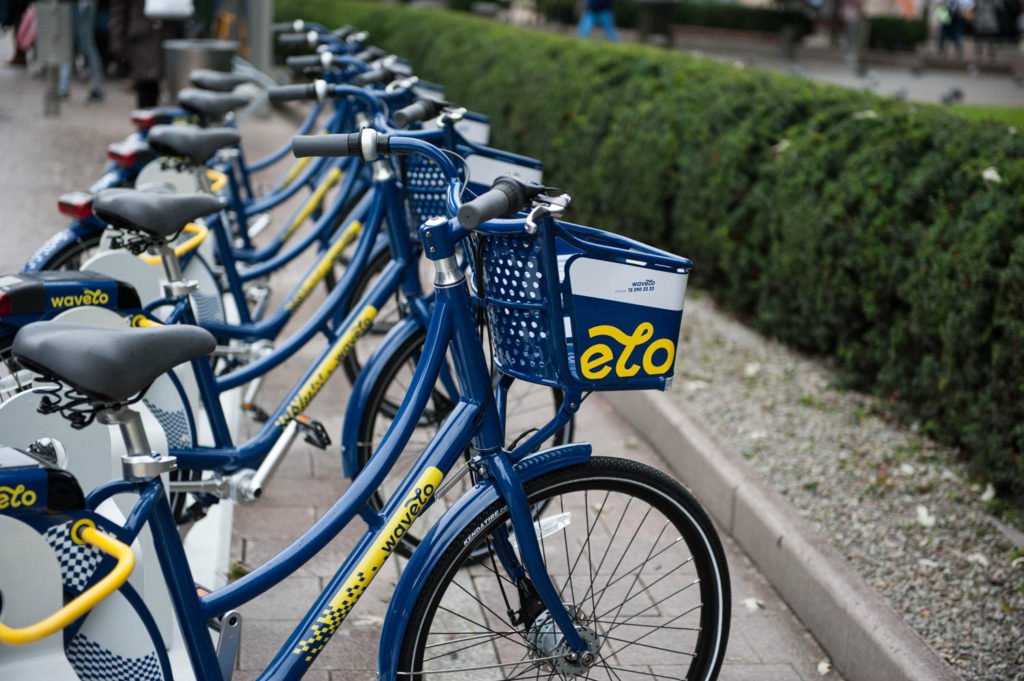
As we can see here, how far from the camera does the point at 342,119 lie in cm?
554

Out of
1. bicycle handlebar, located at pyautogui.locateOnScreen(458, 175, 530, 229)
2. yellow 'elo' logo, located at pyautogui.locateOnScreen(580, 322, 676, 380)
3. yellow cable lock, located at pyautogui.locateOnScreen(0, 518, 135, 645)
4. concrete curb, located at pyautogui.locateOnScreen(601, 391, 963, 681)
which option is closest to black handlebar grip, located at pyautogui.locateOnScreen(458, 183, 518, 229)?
bicycle handlebar, located at pyautogui.locateOnScreen(458, 175, 530, 229)

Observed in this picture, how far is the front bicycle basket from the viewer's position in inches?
90.1

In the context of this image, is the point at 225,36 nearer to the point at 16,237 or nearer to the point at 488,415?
the point at 16,237

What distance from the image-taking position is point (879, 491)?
424 centimetres

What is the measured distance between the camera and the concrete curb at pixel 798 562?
318 cm

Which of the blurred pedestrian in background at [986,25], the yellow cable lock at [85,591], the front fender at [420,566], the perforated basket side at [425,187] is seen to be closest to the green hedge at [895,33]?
the blurred pedestrian in background at [986,25]

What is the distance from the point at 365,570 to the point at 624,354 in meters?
0.69

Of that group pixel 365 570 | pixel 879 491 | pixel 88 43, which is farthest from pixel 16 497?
pixel 88 43

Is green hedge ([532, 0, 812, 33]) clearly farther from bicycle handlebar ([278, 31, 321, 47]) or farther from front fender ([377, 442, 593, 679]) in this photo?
front fender ([377, 442, 593, 679])

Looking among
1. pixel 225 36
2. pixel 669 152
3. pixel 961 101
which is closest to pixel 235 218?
pixel 669 152

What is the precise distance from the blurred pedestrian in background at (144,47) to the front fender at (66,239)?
5.71 meters

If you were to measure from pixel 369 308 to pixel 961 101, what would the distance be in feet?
54.9

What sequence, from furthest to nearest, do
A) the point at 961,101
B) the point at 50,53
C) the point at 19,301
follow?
the point at 961,101
the point at 50,53
the point at 19,301

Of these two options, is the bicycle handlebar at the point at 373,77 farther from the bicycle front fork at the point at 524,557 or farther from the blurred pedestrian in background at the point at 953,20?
the blurred pedestrian in background at the point at 953,20
